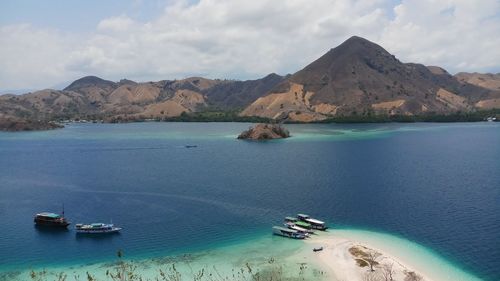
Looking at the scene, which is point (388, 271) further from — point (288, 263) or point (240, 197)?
point (240, 197)

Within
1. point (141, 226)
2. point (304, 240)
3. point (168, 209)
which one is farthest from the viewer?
point (168, 209)

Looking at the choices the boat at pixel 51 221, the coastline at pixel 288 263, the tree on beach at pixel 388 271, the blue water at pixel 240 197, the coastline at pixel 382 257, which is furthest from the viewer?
the boat at pixel 51 221

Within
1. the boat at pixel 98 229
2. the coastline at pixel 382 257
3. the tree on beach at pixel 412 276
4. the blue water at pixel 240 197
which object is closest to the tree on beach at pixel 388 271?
the coastline at pixel 382 257

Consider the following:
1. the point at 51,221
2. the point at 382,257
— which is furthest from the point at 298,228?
the point at 51,221

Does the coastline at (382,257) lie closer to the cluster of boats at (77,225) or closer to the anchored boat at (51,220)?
the cluster of boats at (77,225)

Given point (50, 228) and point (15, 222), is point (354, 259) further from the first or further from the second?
point (15, 222)

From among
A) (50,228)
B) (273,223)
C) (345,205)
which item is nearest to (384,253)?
(273,223)

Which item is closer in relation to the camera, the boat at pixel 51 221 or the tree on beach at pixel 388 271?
the tree on beach at pixel 388 271
